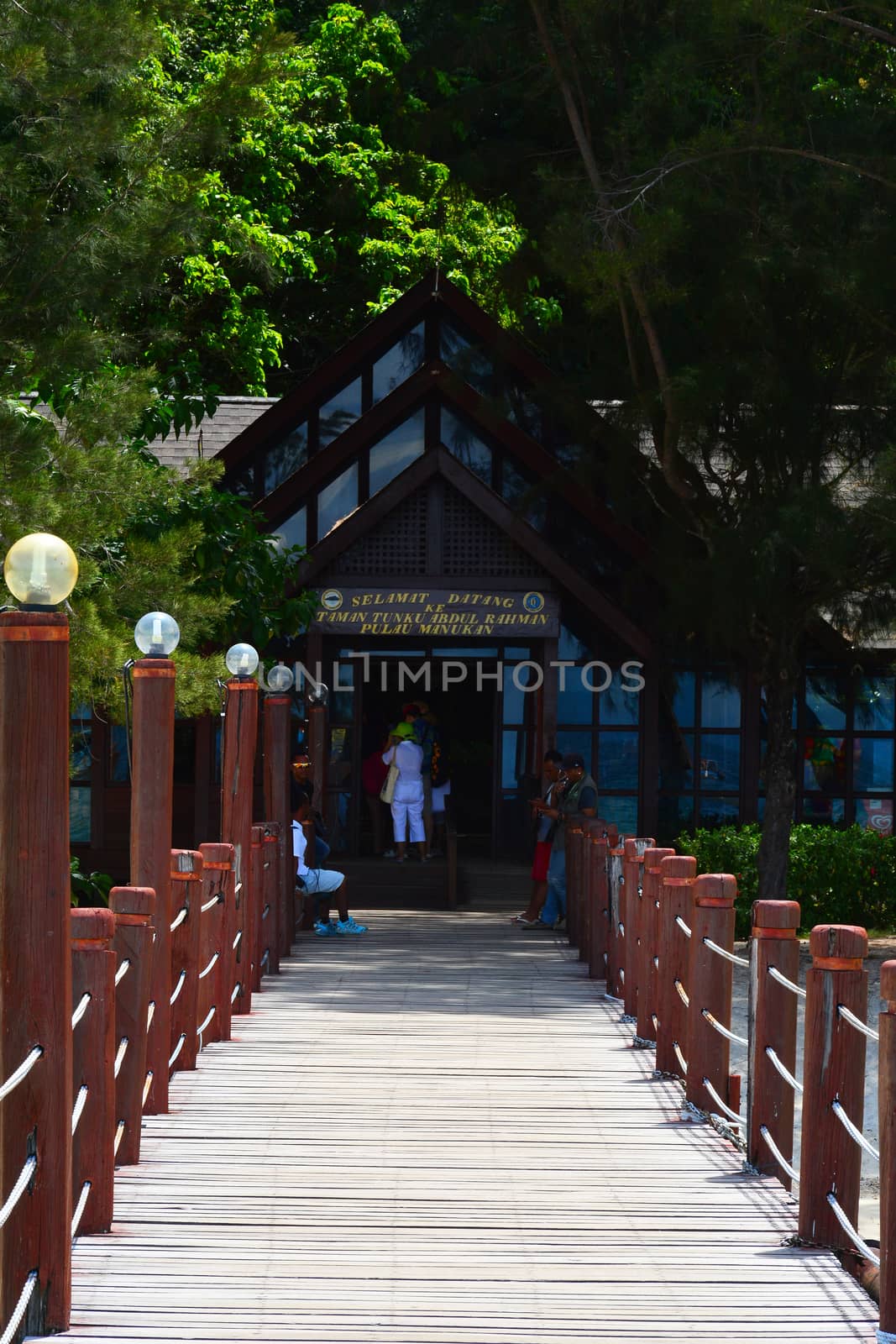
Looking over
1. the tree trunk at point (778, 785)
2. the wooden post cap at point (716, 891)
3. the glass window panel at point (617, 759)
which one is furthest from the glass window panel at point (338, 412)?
the wooden post cap at point (716, 891)

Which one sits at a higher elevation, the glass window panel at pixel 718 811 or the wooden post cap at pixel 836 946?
the wooden post cap at pixel 836 946

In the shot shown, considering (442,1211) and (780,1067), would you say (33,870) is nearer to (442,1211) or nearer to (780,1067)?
(442,1211)

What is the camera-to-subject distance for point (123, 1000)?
5.87 metres

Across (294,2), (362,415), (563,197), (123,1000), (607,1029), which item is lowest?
(607,1029)

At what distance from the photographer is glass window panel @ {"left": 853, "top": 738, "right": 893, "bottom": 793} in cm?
1869

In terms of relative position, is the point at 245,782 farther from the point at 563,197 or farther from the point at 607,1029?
the point at 563,197

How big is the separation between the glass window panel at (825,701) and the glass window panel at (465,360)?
196 inches

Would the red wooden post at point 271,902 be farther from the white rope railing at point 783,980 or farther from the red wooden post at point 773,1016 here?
the white rope railing at point 783,980

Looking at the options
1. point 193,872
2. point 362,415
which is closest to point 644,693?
point 362,415

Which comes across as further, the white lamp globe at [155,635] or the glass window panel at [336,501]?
the glass window panel at [336,501]

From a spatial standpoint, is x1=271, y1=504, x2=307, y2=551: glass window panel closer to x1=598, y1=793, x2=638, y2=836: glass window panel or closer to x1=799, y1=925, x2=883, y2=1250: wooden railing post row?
x1=598, y1=793, x2=638, y2=836: glass window panel

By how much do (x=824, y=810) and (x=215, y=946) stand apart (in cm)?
1170

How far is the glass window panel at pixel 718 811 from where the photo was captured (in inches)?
712

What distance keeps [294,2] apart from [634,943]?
23.4m
